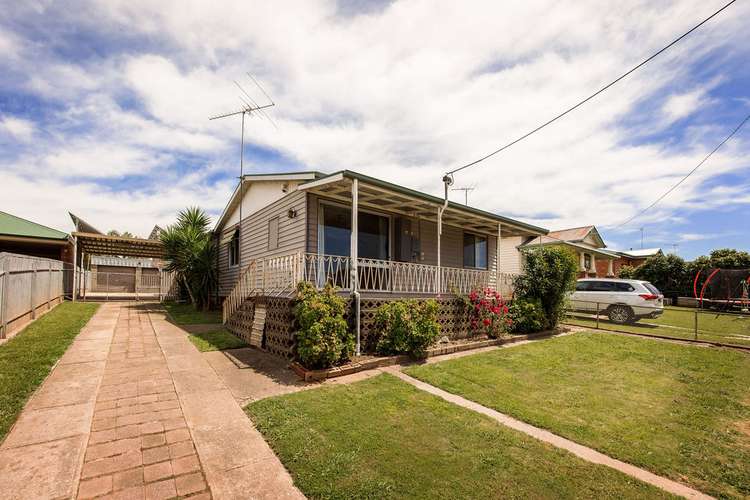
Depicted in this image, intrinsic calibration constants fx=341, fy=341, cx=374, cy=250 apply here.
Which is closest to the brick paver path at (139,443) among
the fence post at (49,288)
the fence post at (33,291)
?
the fence post at (33,291)

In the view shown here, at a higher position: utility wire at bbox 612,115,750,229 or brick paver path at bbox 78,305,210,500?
utility wire at bbox 612,115,750,229

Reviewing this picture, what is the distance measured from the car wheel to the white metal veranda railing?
16.7ft

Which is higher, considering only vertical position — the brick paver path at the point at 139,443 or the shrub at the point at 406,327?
the shrub at the point at 406,327

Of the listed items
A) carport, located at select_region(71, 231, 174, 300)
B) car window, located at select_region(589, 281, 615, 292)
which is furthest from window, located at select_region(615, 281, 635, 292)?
carport, located at select_region(71, 231, 174, 300)

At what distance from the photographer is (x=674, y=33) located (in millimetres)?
6762

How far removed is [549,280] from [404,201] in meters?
5.14

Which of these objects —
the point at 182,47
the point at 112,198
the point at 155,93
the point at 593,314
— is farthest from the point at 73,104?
the point at 112,198

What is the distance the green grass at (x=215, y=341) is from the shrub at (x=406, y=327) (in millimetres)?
3341

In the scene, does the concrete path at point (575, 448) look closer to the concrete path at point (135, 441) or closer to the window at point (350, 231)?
the concrete path at point (135, 441)

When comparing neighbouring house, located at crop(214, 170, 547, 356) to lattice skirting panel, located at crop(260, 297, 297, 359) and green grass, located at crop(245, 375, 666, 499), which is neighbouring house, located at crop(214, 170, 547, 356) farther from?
green grass, located at crop(245, 375, 666, 499)

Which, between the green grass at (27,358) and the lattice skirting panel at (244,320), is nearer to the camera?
the green grass at (27,358)

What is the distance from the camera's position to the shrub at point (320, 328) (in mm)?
5522

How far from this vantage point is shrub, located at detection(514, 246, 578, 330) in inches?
411

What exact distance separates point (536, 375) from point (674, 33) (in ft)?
23.8
